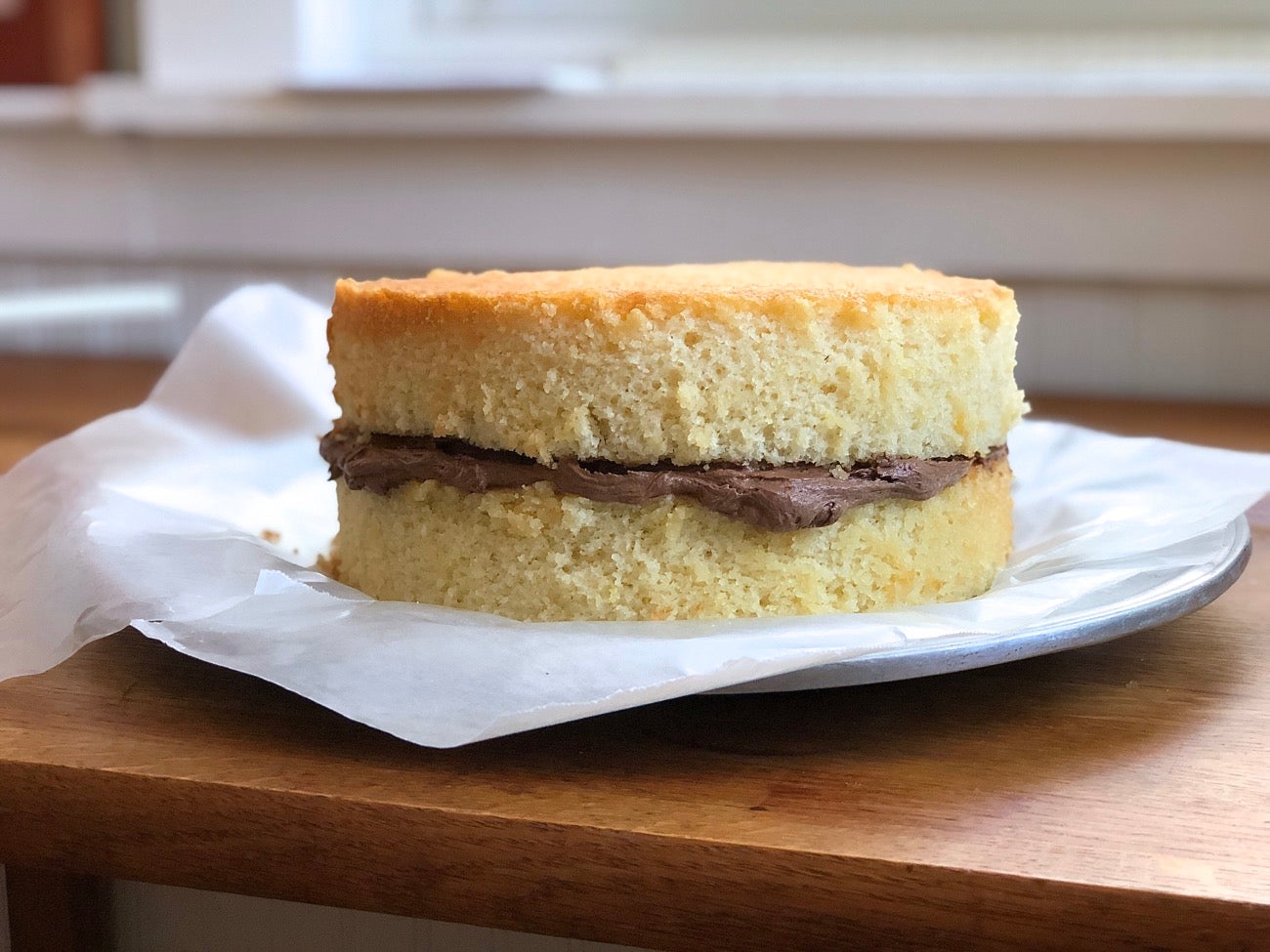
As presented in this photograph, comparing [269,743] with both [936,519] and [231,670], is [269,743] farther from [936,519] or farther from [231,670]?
[936,519]

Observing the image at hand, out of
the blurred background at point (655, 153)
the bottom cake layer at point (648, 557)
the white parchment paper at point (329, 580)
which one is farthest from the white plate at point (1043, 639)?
the blurred background at point (655, 153)

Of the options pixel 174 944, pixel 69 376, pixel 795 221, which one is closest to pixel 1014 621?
pixel 174 944

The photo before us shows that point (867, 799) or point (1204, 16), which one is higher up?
point (1204, 16)

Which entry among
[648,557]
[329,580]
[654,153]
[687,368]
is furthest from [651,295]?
[654,153]

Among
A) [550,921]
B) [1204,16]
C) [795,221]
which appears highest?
[1204,16]

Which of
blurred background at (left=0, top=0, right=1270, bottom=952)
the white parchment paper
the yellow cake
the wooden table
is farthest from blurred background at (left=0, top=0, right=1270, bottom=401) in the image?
the wooden table

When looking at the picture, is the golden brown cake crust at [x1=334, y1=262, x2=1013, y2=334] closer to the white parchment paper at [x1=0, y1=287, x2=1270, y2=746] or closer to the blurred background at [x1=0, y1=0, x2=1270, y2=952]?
the white parchment paper at [x1=0, y1=287, x2=1270, y2=746]

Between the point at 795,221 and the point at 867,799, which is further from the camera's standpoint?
the point at 795,221
